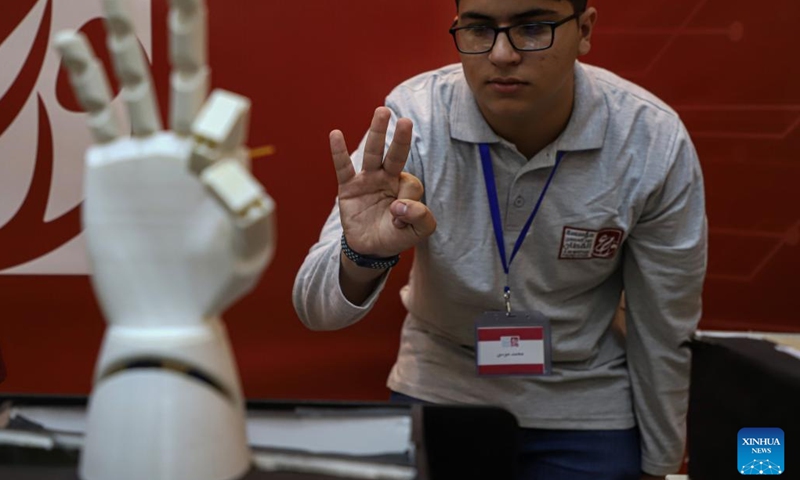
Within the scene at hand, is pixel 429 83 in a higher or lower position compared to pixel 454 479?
higher

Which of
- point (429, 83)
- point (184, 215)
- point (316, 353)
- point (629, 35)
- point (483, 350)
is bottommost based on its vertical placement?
point (316, 353)

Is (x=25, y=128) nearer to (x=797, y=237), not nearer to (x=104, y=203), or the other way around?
(x=104, y=203)

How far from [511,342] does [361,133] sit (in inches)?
29.8

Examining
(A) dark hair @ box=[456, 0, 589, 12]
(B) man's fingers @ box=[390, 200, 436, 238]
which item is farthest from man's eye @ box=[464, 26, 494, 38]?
(B) man's fingers @ box=[390, 200, 436, 238]

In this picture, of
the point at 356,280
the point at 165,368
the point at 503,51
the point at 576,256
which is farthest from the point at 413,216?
the point at 165,368

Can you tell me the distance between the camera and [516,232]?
1704 millimetres

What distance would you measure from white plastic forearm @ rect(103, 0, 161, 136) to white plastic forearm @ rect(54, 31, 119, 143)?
0.02m

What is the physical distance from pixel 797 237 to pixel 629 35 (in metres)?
0.68

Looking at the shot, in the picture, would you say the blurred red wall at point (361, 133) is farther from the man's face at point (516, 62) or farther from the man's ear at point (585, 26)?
the man's face at point (516, 62)

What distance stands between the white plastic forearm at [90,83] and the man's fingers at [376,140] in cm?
59

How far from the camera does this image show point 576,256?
1.71 m

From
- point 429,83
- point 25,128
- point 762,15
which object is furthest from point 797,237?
point 25,128

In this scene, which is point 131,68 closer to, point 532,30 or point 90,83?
point 90,83

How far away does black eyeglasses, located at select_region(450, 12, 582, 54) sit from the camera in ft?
5.05
